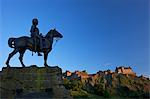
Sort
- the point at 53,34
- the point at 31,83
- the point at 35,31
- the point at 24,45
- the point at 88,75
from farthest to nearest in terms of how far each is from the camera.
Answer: the point at 88,75 < the point at 53,34 < the point at 35,31 < the point at 24,45 < the point at 31,83

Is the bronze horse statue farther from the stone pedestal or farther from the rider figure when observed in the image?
the stone pedestal

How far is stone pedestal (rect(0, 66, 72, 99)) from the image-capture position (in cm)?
1920

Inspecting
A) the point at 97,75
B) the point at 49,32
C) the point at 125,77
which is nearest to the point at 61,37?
the point at 49,32

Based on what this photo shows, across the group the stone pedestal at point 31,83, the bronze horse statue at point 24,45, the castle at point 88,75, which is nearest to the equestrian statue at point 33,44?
the bronze horse statue at point 24,45

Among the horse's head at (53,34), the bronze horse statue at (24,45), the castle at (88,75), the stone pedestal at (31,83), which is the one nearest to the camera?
the stone pedestal at (31,83)

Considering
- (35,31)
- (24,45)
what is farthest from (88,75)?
(24,45)

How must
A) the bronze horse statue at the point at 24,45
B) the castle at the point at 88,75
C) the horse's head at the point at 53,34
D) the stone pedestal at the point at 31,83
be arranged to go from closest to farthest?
the stone pedestal at the point at 31,83, the bronze horse statue at the point at 24,45, the horse's head at the point at 53,34, the castle at the point at 88,75

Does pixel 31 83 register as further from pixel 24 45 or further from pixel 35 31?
pixel 35 31

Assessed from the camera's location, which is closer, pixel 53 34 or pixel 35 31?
pixel 35 31

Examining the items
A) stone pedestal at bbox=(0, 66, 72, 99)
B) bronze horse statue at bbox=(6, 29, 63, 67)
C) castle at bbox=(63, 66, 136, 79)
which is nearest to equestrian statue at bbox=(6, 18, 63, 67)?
bronze horse statue at bbox=(6, 29, 63, 67)

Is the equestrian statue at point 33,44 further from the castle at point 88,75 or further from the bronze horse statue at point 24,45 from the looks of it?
the castle at point 88,75

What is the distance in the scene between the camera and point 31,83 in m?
19.6

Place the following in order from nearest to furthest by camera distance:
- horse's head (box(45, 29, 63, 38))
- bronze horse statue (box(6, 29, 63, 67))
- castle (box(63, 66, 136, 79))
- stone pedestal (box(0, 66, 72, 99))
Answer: stone pedestal (box(0, 66, 72, 99)), bronze horse statue (box(6, 29, 63, 67)), horse's head (box(45, 29, 63, 38)), castle (box(63, 66, 136, 79))

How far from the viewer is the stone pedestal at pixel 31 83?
63.0ft
